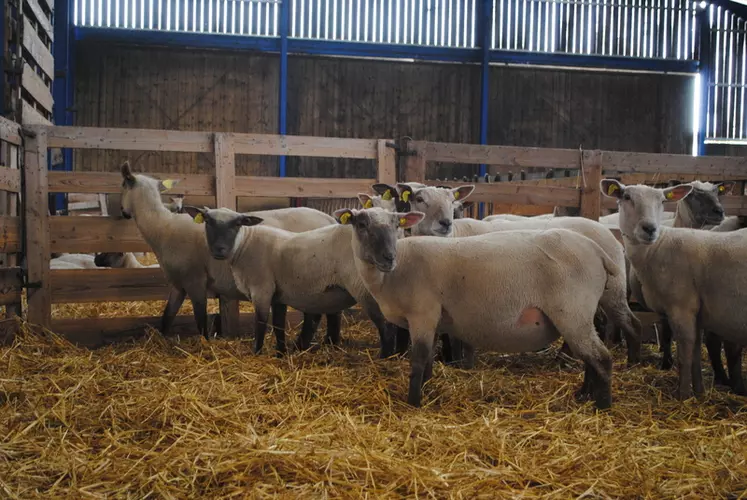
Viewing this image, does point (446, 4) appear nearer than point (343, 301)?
No

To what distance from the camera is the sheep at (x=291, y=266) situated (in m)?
5.82

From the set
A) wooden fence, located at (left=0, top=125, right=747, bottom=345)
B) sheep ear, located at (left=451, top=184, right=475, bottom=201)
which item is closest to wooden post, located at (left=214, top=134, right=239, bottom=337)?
wooden fence, located at (left=0, top=125, right=747, bottom=345)

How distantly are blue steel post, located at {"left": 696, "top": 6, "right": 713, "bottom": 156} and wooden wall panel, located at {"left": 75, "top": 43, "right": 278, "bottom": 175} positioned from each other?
44.2 ft

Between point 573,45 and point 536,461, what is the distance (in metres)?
20.0

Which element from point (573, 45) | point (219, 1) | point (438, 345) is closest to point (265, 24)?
point (219, 1)

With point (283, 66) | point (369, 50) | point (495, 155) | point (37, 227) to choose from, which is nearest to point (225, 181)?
point (37, 227)

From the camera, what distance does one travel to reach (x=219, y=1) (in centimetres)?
1922

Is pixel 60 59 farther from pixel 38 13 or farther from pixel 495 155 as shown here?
pixel 495 155

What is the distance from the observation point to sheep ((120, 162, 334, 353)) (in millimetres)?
6773

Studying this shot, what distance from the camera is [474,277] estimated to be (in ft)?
14.9

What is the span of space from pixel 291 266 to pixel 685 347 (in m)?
3.28

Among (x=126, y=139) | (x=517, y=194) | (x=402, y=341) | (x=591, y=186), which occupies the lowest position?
(x=402, y=341)

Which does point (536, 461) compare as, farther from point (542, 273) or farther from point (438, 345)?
point (438, 345)

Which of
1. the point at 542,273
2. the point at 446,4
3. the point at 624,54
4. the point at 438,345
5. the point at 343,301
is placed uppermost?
the point at 446,4
